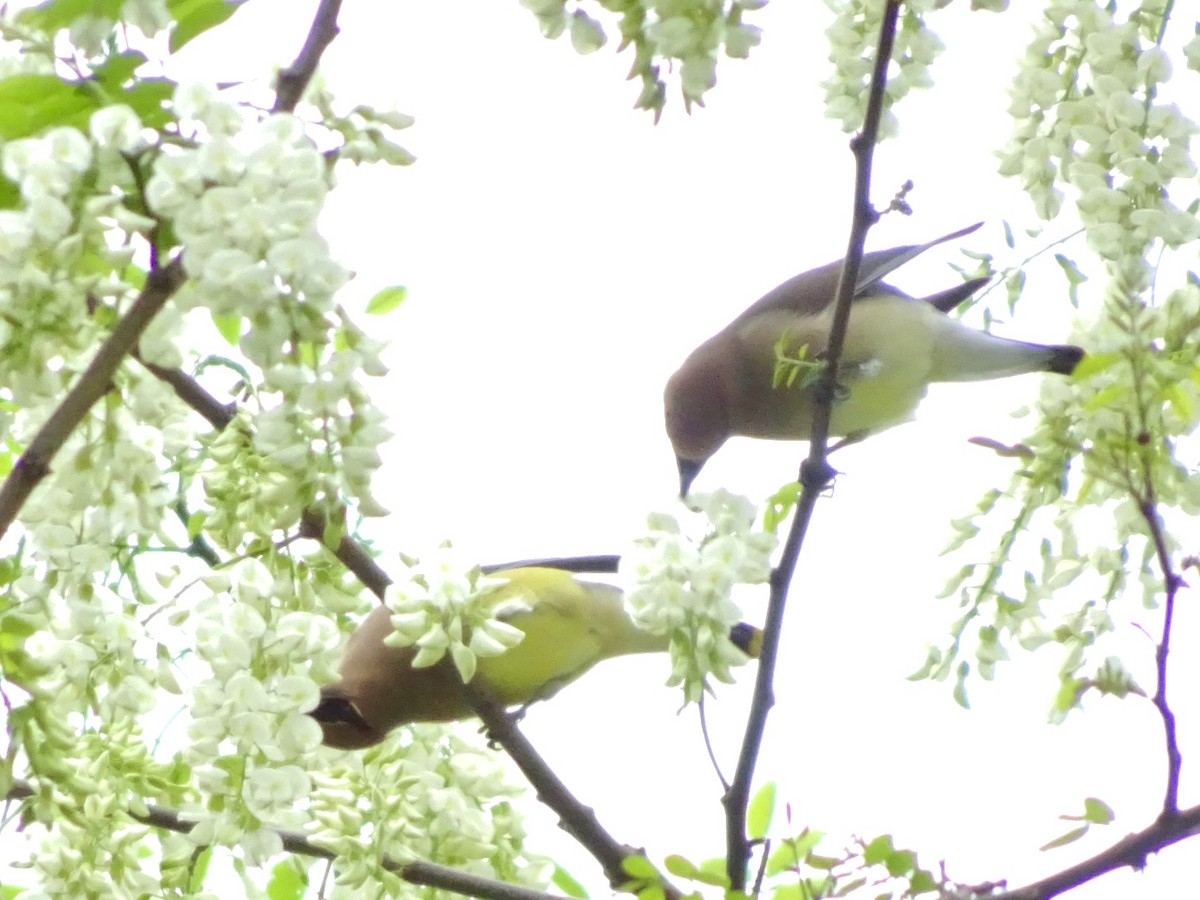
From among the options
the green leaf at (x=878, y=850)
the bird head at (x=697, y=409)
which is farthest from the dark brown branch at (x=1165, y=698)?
the bird head at (x=697, y=409)

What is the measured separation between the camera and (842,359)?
153 inches

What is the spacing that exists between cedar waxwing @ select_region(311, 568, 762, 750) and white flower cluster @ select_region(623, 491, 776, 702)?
0.76 metres

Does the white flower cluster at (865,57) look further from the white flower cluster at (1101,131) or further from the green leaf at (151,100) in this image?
the green leaf at (151,100)

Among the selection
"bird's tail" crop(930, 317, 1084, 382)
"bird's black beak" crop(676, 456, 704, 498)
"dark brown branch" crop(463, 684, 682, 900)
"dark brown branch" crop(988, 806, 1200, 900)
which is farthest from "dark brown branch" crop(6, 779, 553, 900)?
"bird's black beak" crop(676, 456, 704, 498)

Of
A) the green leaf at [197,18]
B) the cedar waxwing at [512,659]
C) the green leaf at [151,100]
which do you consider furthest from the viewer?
the cedar waxwing at [512,659]

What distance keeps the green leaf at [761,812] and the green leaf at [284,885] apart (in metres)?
0.70

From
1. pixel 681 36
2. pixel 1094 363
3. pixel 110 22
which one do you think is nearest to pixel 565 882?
pixel 1094 363

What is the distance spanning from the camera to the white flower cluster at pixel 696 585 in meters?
1.85

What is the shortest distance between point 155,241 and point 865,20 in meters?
1.36

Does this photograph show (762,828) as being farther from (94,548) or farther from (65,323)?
(65,323)

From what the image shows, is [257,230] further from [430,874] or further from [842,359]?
[842,359]

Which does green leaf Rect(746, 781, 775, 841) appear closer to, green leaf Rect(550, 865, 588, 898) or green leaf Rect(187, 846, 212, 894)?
green leaf Rect(550, 865, 588, 898)

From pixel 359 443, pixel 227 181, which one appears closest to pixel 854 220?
pixel 359 443

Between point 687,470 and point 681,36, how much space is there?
10.1 ft
